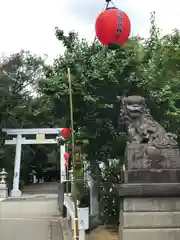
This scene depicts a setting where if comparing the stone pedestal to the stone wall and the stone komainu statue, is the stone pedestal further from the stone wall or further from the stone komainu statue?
the stone komainu statue

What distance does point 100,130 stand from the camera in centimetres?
888

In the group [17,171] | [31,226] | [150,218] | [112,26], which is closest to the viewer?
[112,26]

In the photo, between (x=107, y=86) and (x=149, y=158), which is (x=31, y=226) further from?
(x=149, y=158)

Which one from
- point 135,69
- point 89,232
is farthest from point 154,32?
point 89,232

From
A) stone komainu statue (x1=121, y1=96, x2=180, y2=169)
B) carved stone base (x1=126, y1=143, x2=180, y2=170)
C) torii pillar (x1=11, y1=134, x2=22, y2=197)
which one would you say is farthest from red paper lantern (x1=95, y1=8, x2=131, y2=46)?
torii pillar (x1=11, y1=134, x2=22, y2=197)

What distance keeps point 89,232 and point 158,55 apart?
15.0 feet

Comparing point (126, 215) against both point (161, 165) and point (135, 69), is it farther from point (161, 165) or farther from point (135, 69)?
point (135, 69)

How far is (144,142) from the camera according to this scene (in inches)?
281

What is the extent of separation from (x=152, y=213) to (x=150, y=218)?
0.10m

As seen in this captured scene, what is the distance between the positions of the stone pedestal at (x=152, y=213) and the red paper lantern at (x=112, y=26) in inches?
A: 106

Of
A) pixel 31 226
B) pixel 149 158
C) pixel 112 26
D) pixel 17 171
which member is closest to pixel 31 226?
pixel 31 226

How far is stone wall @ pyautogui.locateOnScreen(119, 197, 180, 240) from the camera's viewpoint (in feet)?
22.1

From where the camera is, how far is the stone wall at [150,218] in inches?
265

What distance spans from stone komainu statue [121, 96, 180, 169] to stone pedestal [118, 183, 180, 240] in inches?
16.2
